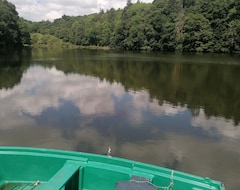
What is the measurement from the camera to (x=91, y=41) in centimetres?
10250

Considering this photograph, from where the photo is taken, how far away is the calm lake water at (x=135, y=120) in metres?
10.5

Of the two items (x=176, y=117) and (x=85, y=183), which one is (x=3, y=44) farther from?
(x=85, y=183)

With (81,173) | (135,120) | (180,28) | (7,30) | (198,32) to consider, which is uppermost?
(180,28)

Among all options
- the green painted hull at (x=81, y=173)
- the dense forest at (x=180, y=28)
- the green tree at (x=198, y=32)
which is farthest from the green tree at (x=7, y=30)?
the green painted hull at (x=81, y=173)

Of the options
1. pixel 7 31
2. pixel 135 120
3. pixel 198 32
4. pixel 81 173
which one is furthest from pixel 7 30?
pixel 81 173

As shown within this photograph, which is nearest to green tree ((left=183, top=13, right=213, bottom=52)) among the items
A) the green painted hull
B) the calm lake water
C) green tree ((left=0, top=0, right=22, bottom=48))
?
green tree ((left=0, top=0, right=22, bottom=48))

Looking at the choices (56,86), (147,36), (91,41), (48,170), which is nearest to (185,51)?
(147,36)

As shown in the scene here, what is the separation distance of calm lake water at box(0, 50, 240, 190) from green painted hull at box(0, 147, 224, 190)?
12.8ft

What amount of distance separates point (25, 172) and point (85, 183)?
1238 mm

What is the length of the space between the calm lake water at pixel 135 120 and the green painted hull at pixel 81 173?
3.91m

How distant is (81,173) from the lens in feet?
18.9

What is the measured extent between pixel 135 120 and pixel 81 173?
8.80 m

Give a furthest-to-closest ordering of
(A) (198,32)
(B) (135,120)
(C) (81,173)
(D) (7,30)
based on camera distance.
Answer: (D) (7,30)
(A) (198,32)
(B) (135,120)
(C) (81,173)

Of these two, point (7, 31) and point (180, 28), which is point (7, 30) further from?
point (180, 28)
